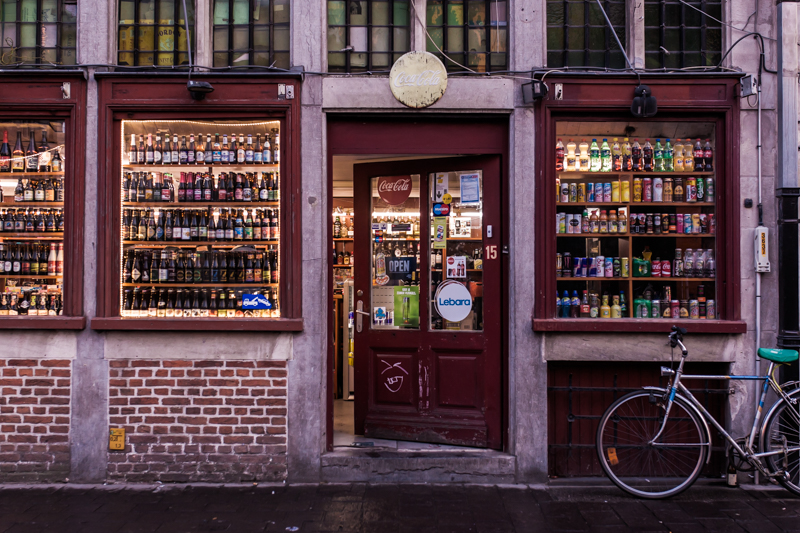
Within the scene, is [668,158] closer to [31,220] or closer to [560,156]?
[560,156]

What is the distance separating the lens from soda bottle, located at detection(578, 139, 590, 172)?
19.2 ft

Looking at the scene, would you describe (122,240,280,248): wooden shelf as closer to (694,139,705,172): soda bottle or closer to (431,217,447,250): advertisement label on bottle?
(431,217,447,250): advertisement label on bottle

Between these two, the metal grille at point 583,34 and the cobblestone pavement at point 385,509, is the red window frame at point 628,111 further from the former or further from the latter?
the cobblestone pavement at point 385,509

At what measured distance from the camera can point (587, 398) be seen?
5.64 metres

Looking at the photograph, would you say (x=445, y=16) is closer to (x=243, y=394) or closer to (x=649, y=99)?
(x=649, y=99)

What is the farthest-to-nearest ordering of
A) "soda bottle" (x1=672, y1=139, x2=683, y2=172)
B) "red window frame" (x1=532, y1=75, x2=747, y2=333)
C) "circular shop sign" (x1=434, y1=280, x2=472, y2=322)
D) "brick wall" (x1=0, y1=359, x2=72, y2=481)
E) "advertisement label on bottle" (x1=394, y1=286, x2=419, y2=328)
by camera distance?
1. "advertisement label on bottle" (x1=394, y1=286, x2=419, y2=328)
2. "circular shop sign" (x1=434, y1=280, x2=472, y2=322)
3. "soda bottle" (x1=672, y1=139, x2=683, y2=172)
4. "red window frame" (x1=532, y1=75, x2=747, y2=333)
5. "brick wall" (x1=0, y1=359, x2=72, y2=481)

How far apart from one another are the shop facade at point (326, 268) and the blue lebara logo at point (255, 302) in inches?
0.8

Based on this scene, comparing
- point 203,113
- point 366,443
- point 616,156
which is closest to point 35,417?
point 366,443

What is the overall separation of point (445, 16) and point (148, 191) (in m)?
3.41

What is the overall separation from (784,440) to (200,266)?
5.53 meters

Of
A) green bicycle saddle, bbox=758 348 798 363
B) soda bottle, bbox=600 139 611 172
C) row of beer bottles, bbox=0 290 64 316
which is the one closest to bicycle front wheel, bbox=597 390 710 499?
green bicycle saddle, bbox=758 348 798 363

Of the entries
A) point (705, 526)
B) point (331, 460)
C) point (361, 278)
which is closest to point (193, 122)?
point (361, 278)

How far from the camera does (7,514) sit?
15.4 ft

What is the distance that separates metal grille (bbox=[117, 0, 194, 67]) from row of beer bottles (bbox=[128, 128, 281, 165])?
2.41ft
